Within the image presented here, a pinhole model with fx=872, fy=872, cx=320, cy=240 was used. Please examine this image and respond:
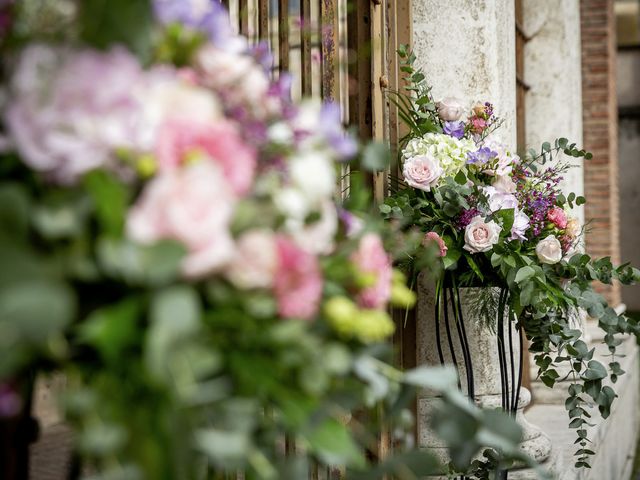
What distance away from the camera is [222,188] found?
0.69 metres

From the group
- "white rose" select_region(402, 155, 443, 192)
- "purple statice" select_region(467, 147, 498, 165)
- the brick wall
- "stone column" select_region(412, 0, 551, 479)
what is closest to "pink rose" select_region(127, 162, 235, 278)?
"white rose" select_region(402, 155, 443, 192)

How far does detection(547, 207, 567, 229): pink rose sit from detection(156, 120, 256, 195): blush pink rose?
1.85 m

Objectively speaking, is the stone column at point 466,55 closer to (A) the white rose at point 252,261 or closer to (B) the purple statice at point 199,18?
(B) the purple statice at point 199,18

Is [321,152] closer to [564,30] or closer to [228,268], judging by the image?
[228,268]

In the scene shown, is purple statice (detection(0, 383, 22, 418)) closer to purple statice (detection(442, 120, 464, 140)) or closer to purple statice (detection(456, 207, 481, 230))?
purple statice (detection(456, 207, 481, 230))

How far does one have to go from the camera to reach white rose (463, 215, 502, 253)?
7.54 feet

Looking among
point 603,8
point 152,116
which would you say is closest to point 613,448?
point 603,8

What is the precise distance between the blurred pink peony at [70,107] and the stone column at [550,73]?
4.52 meters

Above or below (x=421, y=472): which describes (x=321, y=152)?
above

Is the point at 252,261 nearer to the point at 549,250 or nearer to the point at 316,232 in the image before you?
the point at 316,232

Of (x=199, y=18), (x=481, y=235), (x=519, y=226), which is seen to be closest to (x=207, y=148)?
(x=199, y=18)

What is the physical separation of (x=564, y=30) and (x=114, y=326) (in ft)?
15.6

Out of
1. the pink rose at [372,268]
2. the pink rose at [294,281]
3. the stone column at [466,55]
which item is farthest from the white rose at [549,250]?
the pink rose at [294,281]

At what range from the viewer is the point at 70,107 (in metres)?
0.67
